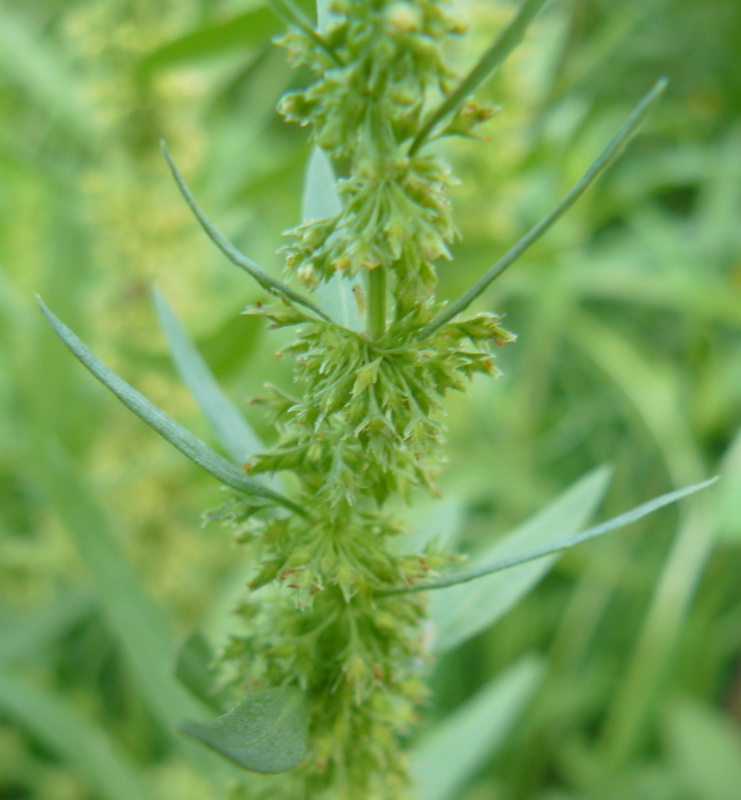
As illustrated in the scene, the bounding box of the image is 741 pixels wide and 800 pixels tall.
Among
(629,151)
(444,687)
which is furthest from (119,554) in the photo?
(629,151)

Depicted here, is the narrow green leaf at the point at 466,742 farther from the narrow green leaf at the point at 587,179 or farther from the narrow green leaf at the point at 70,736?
the narrow green leaf at the point at 587,179

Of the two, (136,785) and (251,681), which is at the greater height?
(251,681)

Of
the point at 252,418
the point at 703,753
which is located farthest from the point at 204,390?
the point at 703,753

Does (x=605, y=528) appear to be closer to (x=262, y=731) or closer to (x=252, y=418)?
(x=262, y=731)

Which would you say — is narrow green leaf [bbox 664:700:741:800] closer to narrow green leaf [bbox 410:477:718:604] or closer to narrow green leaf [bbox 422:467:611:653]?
narrow green leaf [bbox 422:467:611:653]

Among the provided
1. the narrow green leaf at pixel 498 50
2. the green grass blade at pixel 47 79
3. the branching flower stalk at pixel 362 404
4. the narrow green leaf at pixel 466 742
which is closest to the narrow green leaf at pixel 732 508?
the narrow green leaf at pixel 466 742

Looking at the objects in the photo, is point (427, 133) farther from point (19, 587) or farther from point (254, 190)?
point (19, 587)

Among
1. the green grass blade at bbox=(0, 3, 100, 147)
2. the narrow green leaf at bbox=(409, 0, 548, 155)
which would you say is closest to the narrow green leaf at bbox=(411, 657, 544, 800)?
the narrow green leaf at bbox=(409, 0, 548, 155)

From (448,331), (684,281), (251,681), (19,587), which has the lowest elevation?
(684,281)
